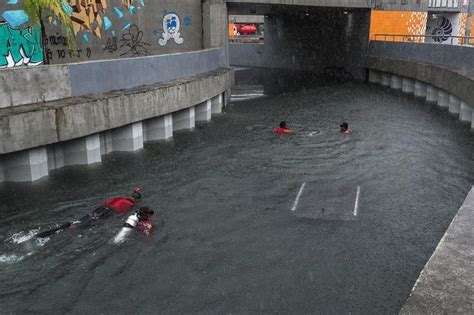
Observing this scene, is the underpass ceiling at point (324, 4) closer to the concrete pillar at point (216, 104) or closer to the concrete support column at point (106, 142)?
the concrete pillar at point (216, 104)

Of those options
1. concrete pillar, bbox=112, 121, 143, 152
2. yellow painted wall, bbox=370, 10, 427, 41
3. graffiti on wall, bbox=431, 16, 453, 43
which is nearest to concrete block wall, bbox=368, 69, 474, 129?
yellow painted wall, bbox=370, 10, 427, 41

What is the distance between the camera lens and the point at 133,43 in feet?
96.3

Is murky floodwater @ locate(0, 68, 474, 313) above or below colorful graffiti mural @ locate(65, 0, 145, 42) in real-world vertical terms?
below

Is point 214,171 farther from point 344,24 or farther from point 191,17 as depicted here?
point 344,24

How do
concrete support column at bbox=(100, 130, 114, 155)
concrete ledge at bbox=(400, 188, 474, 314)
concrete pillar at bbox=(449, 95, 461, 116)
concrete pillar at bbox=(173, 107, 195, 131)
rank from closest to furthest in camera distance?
concrete ledge at bbox=(400, 188, 474, 314), concrete support column at bbox=(100, 130, 114, 155), concrete pillar at bbox=(173, 107, 195, 131), concrete pillar at bbox=(449, 95, 461, 116)

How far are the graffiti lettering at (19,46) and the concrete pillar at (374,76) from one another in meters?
34.0

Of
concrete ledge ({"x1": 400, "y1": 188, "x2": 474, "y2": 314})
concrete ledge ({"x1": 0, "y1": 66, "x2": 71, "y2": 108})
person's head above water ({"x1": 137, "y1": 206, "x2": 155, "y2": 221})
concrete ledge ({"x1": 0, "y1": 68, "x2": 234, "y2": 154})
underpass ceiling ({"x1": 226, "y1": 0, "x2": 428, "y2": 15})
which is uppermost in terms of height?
underpass ceiling ({"x1": 226, "y1": 0, "x2": 428, "y2": 15})

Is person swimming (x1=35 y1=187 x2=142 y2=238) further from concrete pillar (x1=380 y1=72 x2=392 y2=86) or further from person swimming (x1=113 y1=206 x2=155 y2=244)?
concrete pillar (x1=380 y1=72 x2=392 y2=86)

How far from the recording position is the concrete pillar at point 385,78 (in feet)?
151

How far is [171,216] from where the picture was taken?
14.1m

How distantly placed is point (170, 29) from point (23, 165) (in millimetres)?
17112

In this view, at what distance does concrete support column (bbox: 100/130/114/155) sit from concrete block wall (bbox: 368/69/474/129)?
17.4 m

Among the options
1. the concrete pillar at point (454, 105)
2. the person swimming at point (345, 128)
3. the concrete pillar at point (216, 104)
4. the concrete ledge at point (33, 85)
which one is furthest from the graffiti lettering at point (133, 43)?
the concrete pillar at point (454, 105)

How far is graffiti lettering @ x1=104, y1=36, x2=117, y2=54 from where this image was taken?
27656 mm
